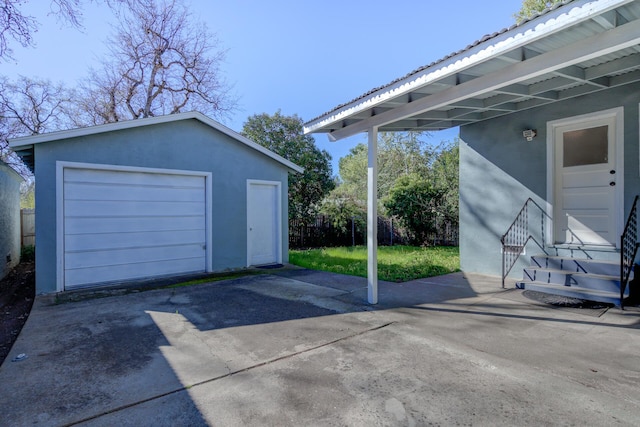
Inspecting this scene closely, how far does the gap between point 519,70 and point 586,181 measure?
3392 mm

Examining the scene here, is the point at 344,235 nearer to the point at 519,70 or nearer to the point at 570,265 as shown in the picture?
the point at 570,265

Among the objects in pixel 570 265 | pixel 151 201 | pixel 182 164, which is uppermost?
pixel 182 164

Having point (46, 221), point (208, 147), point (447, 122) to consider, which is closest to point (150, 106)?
point (208, 147)

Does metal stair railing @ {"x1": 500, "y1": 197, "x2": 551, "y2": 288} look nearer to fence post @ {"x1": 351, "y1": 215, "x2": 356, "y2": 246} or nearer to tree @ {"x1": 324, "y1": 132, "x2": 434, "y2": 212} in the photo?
fence post @ {"x1": 351, "y1": 215, "x2": 356, "y2": 246}

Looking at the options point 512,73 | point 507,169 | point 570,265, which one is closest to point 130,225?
point 512,73

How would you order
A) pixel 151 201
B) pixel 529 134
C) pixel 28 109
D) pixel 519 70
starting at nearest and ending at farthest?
pixel 519 70 < pixel 529 134 < pixel 151 201 < pixel 28 109

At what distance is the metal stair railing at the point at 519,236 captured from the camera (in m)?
5.98

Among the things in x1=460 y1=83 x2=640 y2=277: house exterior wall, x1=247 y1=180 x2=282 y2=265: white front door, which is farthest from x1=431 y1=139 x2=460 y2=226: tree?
x1=247 y1=180 x2=282 y2=265: white front door

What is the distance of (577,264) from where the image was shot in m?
5.23

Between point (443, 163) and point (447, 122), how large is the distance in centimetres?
1154

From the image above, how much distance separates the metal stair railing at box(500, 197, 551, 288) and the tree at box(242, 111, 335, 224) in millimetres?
9049

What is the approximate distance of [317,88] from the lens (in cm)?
2427

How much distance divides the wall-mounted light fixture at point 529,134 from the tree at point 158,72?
14343 mm

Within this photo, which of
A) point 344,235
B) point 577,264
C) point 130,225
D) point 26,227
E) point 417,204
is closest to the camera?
point 577,264
